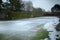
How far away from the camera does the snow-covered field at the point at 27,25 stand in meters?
2.03

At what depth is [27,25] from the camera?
2045 millimetres

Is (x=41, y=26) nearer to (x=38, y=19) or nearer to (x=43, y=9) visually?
(x=38, y=19)

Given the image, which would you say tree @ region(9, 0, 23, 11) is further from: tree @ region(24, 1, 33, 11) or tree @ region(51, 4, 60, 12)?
tree @ region(51, 4, 60, 12)

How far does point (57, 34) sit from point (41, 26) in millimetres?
235

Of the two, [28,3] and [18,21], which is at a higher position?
[28,3]

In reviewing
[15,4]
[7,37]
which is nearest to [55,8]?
[15,4]

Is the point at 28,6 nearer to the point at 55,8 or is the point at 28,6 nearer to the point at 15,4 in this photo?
the point at 15,4

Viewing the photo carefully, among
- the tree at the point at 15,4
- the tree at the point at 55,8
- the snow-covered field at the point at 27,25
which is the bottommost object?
the snow-covered field at the point at 27,25

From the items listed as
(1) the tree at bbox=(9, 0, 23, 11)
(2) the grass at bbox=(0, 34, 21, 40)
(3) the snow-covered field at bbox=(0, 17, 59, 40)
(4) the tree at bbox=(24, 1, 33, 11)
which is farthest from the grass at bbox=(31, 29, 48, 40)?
(1) the tree at bbox=(9, 0, 23, 11)

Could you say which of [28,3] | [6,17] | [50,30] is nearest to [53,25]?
[50,30]

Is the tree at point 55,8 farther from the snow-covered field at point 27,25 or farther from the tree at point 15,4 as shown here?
the tree at point 15,4

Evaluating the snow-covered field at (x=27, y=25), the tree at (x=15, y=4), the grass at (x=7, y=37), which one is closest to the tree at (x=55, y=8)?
the snow-covered field at (x=27, y=25)

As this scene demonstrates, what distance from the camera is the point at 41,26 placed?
2053 mm

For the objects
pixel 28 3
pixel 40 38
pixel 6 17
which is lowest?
pixel 40 38
